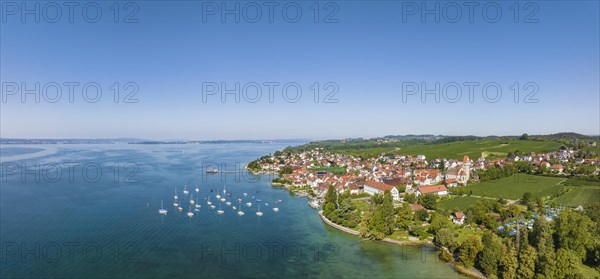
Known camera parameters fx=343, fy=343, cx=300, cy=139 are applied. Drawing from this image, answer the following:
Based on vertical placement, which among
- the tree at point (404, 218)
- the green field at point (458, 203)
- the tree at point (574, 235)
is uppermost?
the tree at point (574, 235)

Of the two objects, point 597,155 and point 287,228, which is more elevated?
point 597,155

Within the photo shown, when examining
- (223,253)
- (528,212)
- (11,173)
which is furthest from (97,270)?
(11,173)

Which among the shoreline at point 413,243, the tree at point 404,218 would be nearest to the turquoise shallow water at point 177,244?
the shoreline at point 413,243

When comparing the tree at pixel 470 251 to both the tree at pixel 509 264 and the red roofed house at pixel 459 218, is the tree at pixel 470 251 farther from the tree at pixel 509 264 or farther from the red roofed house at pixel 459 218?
the red roofed house at pixel 459 218

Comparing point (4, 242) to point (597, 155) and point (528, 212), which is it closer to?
point (528, 212)

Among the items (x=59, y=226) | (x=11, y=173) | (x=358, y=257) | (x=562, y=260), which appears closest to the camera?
(x=562, y=260)

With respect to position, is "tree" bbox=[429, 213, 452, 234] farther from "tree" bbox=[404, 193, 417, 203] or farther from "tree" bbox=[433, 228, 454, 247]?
"tree" bbox=[404, 193, 417, 203]
